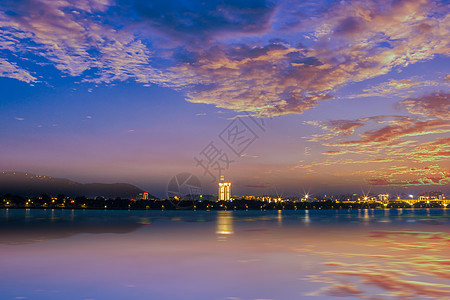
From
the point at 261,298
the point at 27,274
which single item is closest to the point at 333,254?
the point at 261,298

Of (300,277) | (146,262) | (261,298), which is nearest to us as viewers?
(261,298)

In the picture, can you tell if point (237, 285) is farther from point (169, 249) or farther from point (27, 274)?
point (169, 249)

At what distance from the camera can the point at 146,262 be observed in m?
28.3

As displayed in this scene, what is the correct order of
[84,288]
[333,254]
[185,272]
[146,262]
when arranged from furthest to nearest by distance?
[333,254]
[146,262]
[185,272]
[84,288]

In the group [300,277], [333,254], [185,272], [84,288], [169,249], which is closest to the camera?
[84,288]

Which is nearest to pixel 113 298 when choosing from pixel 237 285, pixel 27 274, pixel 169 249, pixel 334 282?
pixel 237 285

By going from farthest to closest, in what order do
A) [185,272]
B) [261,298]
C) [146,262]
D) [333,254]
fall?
[333,254] < [146,262] < [185,272] < [261,298]

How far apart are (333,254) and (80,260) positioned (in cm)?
1967

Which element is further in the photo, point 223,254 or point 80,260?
point 223,254

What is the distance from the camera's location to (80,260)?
2944 cm

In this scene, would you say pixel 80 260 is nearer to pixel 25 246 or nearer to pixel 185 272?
pixel 185 272

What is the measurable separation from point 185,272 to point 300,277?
22.6ft

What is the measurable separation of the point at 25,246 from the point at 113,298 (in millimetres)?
26385

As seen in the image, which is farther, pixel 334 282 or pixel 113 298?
pixel 334 282
